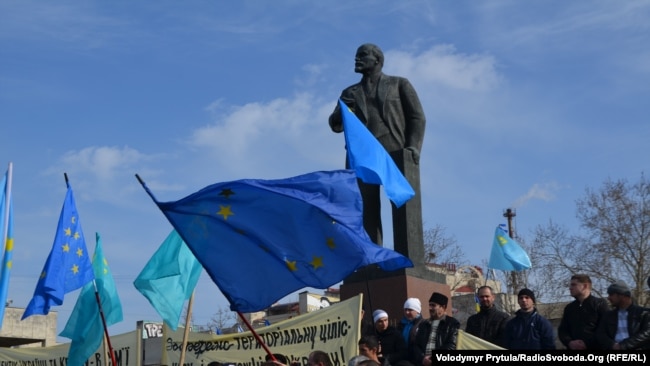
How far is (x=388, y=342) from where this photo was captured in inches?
408

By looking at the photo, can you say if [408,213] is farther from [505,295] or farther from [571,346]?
[505,295]

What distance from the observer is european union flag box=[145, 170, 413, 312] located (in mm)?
10102

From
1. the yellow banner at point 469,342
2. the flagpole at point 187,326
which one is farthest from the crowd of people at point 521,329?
the flagpole at point 187,326

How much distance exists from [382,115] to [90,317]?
4828mm

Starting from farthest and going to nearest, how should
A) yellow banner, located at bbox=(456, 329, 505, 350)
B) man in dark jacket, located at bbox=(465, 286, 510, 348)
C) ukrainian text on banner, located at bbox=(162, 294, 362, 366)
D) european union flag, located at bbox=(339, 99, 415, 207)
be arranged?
1. ukrainian text on banner, located at bbox=(162, 294, 362, 366)
2. european union flag, located at bbox=(339, 99, 415, 207)
3. man in dark jacket, located at bbox=(465, 286, 510, 348)
4. yellow banner, located at bbox=(456, 329, 505, 350)

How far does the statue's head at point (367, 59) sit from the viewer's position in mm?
13789

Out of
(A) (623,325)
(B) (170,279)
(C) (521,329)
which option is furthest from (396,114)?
(A) (623,325)

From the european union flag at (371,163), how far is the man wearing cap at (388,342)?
1.35m

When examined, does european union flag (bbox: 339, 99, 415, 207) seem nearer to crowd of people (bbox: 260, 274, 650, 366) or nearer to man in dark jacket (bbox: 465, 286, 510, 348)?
crowd of people (bbox: 260, 274, 650, 366)

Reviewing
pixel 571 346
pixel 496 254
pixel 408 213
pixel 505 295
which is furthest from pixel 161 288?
pixel 505 295

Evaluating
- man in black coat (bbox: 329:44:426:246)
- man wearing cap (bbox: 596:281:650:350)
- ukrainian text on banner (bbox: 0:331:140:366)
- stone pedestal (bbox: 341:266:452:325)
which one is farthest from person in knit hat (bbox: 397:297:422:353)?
ukrainian text on banner (bbox: 0:331:140:366)

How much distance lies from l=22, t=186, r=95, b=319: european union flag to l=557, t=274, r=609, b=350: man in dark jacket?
6903 millimetres

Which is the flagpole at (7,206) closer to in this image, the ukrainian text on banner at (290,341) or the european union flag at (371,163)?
the ukrainian text on banner at (290,341)

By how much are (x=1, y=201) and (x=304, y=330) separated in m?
5.21
